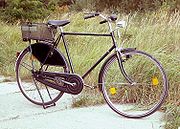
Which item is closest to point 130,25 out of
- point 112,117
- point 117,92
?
point 117,92

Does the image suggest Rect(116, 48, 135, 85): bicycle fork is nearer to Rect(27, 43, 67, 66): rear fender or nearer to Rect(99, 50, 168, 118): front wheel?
Rect(99, 50, 168, 118): front wheel

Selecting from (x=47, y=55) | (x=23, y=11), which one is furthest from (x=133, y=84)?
(x=23, y=11)

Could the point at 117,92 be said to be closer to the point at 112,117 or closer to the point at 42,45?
the point at 112,117

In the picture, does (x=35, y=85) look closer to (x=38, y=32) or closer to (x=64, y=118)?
(x=38, y=32)

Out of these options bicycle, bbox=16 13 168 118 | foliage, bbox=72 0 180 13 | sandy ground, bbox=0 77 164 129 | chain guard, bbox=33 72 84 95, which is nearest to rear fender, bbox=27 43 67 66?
bicycle, bbox=16 13 168 118

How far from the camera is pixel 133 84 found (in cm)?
547

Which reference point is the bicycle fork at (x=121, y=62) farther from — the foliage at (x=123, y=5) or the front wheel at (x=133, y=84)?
the foliage at (x=123, y=5)

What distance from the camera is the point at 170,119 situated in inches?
201

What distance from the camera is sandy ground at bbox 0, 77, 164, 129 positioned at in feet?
16.6

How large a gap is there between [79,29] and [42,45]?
4.23m

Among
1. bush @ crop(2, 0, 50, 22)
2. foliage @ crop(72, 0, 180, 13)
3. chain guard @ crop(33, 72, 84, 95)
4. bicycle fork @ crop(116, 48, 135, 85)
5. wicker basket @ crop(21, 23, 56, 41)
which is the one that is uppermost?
wicker basket @ crop(21, 23, 56, 41)

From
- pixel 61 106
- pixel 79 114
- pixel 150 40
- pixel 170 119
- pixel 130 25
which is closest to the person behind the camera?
pixel 170 119

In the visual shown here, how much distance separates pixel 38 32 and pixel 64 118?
3.78ft

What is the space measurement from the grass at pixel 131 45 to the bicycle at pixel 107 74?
8.7 inches
